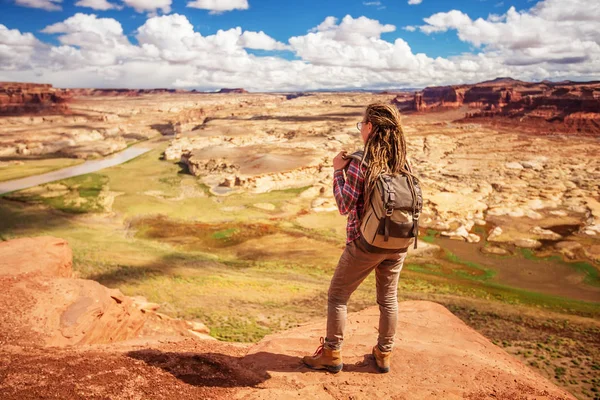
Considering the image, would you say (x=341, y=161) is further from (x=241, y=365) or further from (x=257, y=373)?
(x=241, y=365)

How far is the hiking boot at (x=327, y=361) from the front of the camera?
4.41 meters

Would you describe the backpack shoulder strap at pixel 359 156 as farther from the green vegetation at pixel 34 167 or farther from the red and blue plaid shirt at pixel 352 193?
the green vegetation at pixel 34 167

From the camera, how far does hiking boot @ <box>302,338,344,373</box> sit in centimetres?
441

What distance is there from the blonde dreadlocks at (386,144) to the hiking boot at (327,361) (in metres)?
1.98

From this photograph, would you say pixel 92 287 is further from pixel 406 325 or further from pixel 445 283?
pixel 445 283

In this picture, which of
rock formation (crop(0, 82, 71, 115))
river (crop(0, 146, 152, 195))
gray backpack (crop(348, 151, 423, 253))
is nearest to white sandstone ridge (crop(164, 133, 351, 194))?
river (crop(0, 146, 152, 195))

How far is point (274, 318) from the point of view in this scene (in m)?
12.9

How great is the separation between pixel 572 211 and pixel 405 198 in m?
34.8

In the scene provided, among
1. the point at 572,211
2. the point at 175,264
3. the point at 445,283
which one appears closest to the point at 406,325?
the point at 445,283

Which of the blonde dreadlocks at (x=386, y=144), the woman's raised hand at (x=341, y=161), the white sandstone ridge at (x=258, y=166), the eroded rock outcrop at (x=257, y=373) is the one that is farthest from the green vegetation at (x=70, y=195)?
the blonde dreadlocks at (x=386, y=144)

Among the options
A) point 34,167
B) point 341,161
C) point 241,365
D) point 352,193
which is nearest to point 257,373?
point 241,365

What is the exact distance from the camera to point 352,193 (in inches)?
147

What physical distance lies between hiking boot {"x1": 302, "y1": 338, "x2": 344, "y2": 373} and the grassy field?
7.30 meters

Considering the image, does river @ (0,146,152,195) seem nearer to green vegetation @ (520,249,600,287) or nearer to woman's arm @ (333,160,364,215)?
woman's arm @ (333,160,364,215)
